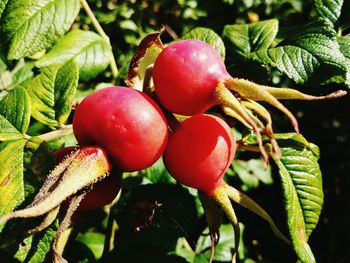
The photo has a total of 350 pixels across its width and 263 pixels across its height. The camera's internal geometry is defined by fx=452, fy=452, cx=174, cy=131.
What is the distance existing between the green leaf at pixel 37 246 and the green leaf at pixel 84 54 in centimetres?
79

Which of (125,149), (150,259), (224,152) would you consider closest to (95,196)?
(125,149)

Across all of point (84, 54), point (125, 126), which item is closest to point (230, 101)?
point (125, 126)

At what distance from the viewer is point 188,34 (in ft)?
6.63

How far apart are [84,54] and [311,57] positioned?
0.96 m

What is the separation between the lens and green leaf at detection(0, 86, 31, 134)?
1580 millimetres

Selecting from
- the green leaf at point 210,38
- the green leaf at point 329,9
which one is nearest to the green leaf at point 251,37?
the green leaf at point 210,38

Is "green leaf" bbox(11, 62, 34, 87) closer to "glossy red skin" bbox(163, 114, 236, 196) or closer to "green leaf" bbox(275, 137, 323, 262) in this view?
"glossy red skin" bbox(163, 114, 236, 196)

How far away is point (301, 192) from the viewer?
157 cm

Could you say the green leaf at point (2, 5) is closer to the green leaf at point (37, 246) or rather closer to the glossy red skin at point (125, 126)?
the glossy red skin at point (125, 126)

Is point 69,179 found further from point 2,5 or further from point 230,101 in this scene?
point 2,5

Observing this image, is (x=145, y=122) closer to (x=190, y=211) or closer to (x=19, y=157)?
(x=19, y=157)

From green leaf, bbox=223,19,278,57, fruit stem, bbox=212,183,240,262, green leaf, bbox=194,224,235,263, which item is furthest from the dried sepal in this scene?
green leaf, bbox=223,19,278,57

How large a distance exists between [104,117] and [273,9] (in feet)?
7.56

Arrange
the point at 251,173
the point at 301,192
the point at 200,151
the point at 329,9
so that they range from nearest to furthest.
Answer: the point at 200,151 → the point at 301,192 → the point at 329,9 → the point at 251,173
